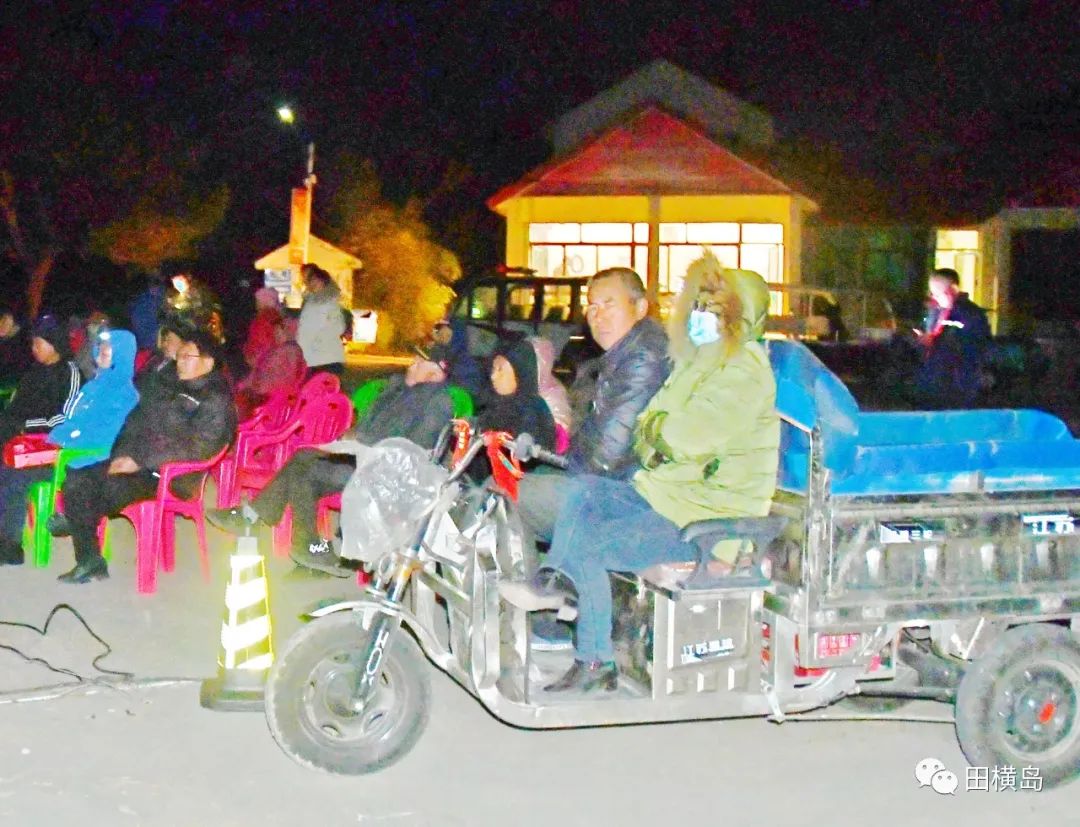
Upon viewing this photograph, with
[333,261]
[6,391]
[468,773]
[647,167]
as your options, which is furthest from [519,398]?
[333,261]

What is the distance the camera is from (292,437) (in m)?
9.84

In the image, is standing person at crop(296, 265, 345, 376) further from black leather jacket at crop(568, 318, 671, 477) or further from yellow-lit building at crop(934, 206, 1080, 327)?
yellow-lit building at crop(934, 206, 1080, 327)

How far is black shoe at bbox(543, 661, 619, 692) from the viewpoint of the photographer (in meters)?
5.36

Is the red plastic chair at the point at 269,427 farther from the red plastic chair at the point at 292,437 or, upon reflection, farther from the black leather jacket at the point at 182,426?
the black leather jacket at the point at 182,426

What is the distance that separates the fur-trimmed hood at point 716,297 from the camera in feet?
17.7

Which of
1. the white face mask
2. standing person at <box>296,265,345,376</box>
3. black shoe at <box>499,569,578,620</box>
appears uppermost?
standing person at <box>296,265,345,376</box>

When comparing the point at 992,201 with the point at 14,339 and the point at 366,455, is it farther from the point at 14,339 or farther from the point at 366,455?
the point at 366,455

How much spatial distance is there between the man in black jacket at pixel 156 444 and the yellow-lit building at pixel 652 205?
25524 millimetres

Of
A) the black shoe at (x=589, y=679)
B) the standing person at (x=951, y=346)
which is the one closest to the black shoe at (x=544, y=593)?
the black shoe at (x=589, y=679)

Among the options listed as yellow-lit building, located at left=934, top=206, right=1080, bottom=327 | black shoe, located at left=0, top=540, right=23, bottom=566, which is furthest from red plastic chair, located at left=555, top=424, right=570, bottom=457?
yellow-lit building, located at left=934, top=206, right=1080, bottom=327

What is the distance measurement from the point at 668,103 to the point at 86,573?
31.5 m

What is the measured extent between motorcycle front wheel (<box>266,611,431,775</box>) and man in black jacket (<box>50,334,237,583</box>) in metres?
3.40

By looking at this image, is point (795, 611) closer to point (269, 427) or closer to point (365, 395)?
point (365, 395)

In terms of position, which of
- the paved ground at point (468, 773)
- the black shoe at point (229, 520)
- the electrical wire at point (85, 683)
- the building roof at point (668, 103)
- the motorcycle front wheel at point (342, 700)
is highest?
the building roof at point (668, 103)
